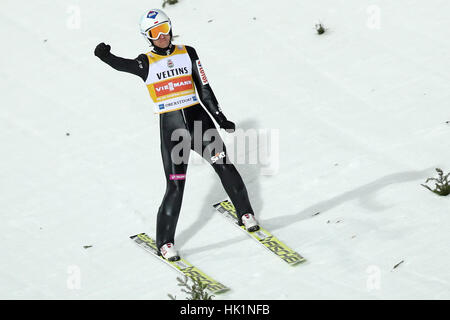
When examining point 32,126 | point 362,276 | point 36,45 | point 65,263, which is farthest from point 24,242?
point 36,45

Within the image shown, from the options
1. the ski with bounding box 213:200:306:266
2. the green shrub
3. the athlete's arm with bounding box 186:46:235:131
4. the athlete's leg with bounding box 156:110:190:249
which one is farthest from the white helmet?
the green shrub

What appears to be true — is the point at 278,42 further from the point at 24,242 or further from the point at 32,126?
the point at 24,242

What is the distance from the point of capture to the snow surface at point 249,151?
9.48 meters

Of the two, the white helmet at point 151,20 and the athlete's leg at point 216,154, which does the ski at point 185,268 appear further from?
the white helmet at point 151,20

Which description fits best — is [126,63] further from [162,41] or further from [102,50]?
[162,41]

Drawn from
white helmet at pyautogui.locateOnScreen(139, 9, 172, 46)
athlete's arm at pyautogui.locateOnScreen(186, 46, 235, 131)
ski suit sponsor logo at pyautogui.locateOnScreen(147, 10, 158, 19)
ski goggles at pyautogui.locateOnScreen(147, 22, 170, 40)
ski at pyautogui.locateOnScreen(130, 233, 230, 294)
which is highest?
ski suit sponsor logo at pyautogui.locateOnScreen(147, 10, 158, 19)

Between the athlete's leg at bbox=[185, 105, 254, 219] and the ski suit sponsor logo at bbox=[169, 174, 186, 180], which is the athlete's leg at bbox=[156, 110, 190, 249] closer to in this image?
the ski suit sponsor logo at bbox=[169, 174, 186, 180]

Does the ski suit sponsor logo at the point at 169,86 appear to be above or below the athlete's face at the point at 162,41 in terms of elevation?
below

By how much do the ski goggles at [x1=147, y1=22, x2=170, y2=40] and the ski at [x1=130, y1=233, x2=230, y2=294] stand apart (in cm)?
232

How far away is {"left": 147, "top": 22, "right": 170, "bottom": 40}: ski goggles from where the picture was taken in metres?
9.57

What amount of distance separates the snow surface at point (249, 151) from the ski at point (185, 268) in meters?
Answer: 0.09

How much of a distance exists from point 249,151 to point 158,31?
2812mm

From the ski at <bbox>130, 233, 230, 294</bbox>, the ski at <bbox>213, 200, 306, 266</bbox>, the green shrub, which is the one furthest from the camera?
the green shrub

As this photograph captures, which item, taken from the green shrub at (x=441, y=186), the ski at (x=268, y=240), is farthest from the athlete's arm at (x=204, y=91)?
the green shrub at (x=441, y=186)
